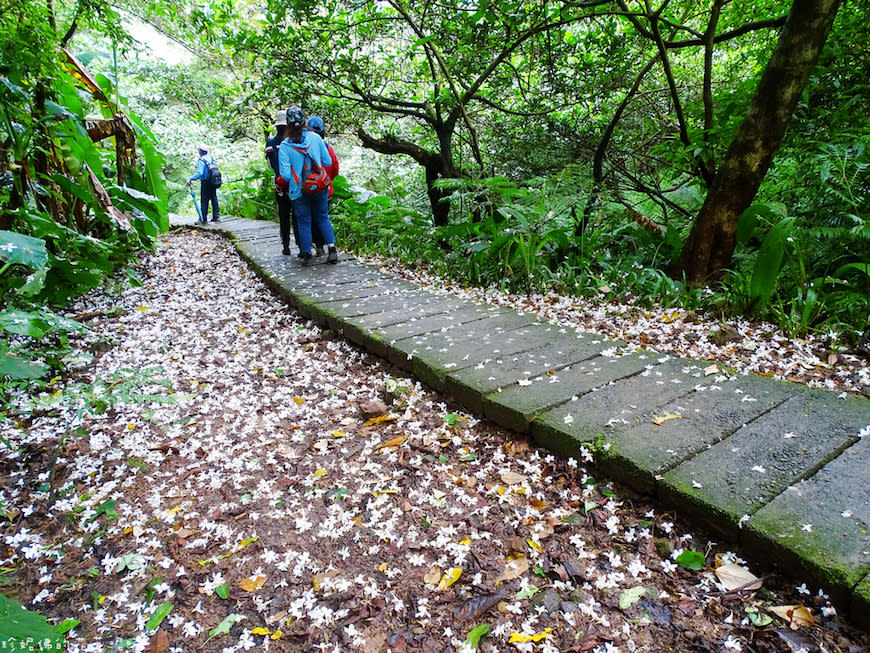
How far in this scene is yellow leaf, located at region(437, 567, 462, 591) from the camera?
1.46 meters

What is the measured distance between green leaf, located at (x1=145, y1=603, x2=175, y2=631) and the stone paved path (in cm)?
139

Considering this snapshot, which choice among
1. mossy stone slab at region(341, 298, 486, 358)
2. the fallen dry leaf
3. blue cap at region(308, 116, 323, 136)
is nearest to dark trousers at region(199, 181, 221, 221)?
blue cap at region(308, 116, 323, 136)

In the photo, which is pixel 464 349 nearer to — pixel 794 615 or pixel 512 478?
pixel 512 478

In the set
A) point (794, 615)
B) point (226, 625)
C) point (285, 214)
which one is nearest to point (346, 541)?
point (226, 625)

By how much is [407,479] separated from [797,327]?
2355 mm

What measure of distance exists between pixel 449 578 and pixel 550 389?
39.2 inches

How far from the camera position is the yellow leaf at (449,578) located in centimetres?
146

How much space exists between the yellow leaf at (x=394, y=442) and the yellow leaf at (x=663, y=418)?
1.08 m

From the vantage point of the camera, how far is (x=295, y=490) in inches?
76.3

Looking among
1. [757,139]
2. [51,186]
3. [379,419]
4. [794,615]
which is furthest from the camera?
[51,186]

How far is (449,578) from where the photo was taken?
1.49 m

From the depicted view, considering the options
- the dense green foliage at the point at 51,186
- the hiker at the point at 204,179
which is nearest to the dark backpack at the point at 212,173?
the hiker at the point at 204,179

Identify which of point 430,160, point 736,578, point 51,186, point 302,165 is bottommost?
point 736,578

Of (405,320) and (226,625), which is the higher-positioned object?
(405,320)
